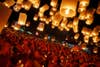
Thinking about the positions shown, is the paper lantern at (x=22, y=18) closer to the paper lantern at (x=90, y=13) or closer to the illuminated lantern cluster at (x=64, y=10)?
the illuminated lantern cluster at (x=64, y=10)

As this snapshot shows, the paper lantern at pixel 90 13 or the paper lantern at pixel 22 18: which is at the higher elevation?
the paper lantern at pixel 90 13

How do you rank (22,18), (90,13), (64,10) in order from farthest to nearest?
(22,18) < (90,13) < (64,10)

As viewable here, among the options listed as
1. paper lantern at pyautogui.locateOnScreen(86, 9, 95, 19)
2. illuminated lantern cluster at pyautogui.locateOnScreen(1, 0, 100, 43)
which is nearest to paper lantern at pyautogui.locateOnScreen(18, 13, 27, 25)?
illuminated lantern cluster at pyautogui.locateOnScreen(1, 0, 100, 43)

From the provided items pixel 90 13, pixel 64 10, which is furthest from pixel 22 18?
pixel 64 10

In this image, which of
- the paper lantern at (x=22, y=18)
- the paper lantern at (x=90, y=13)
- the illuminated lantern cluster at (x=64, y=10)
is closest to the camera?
the illuminated lantern cluster at (x=64, y=10)

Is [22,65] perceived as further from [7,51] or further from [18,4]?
[18,4]

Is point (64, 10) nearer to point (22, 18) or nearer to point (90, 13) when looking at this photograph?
point (90, 13)

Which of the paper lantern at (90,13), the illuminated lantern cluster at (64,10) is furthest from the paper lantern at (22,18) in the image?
the paper lantern at (90,13)

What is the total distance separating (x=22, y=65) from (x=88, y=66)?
2515 mm

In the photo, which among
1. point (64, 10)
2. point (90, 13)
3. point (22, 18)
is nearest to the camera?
point (64, 10)

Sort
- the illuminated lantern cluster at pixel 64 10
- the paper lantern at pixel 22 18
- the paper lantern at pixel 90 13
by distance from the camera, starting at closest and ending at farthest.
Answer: the illuminated lantern cluster at pixel 64 10 → the paper lantern at pixel 90 13 → the paper lantern at pixel 22 18

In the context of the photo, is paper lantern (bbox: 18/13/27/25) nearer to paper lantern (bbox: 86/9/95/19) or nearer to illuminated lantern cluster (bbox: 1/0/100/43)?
illuminated lantern cluster (bbox: 1/0/100/43)

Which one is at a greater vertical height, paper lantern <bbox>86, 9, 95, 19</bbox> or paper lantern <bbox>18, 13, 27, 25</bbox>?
paper lantern <bbox>86, 9, 95, 19</bbox>

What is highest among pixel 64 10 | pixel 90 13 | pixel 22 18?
pixel 64 10
